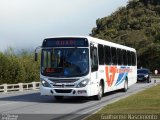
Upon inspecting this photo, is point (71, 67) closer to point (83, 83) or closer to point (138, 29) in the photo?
point (83, 83)

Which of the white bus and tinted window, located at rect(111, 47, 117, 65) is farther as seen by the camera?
tinted window, located at rect(111, 47, 117, 65)

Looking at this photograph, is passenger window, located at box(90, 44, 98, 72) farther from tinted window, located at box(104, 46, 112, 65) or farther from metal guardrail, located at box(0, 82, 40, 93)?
metal guardrail, located at box(0, 82, 40, 93)

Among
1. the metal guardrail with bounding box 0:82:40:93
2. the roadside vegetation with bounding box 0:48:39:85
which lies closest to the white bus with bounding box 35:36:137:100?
the metal guardrail with bounding box 0:82:40:93

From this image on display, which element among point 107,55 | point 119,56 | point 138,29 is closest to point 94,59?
point 107,55

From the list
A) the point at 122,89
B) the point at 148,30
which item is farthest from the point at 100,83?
the point at 148,30

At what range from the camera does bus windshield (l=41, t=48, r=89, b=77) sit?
76.1 ft

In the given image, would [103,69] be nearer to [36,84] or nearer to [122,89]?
[122,89]

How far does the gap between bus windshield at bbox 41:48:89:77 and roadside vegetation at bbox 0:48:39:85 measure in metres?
31.2

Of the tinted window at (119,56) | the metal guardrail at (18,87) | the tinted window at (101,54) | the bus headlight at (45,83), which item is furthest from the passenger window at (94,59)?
the metal guardrail at (18,87)

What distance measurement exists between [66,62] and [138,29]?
9401 cm

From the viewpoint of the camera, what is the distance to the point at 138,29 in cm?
11594

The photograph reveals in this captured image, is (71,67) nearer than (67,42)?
Yes

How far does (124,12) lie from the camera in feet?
411

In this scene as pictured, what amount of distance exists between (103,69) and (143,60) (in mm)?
73393
